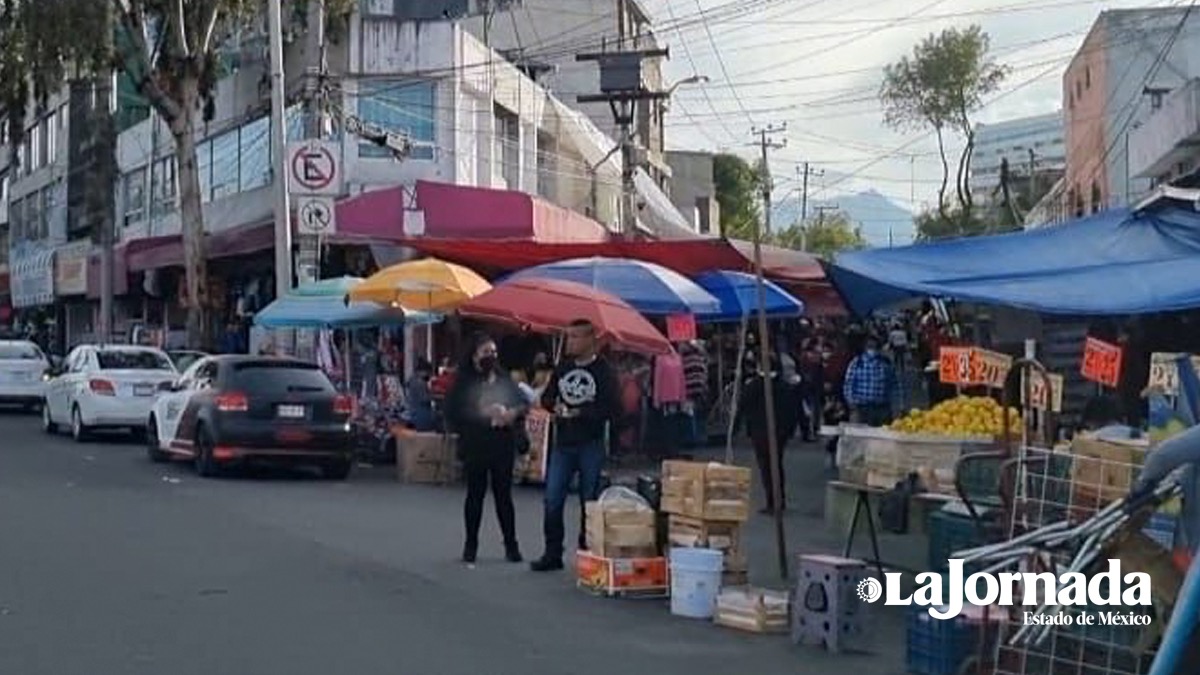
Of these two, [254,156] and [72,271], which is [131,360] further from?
[72,271]

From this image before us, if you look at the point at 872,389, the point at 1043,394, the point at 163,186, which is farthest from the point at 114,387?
the point at 163,186

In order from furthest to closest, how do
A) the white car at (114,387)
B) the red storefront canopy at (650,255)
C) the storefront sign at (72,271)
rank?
the storefront sign at (72,271) → the white car at (114,387) → the red storefront canopy at (650,255)

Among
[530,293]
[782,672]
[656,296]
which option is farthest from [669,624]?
[656,296]

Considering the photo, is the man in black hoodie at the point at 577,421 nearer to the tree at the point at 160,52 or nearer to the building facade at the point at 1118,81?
the tree at the point at 160,52

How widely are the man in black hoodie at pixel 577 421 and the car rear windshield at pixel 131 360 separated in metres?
15.3

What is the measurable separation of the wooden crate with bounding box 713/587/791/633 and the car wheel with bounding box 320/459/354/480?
10904 mm

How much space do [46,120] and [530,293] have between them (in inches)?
2102

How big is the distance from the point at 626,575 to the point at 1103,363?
372 centimetres

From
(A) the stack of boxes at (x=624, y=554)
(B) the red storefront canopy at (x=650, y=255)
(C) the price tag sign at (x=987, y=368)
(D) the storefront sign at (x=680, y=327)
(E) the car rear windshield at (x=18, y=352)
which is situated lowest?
(A) the stack of boxes at (x=624, y=554)

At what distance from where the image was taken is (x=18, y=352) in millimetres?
35562

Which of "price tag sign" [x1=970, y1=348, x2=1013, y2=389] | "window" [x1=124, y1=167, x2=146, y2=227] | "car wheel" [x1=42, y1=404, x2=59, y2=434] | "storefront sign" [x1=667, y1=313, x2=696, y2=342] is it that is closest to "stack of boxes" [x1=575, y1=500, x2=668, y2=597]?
"price tag sign" [x1=970, y1=348, x2=1013, y2=389]

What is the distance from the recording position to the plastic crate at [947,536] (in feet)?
35.6

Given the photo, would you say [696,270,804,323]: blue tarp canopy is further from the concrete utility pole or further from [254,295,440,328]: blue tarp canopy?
the concrete utility pole

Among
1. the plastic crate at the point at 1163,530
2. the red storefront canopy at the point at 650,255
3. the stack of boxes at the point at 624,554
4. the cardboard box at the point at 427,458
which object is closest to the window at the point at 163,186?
the red storefront canopy at the point at 650,255
